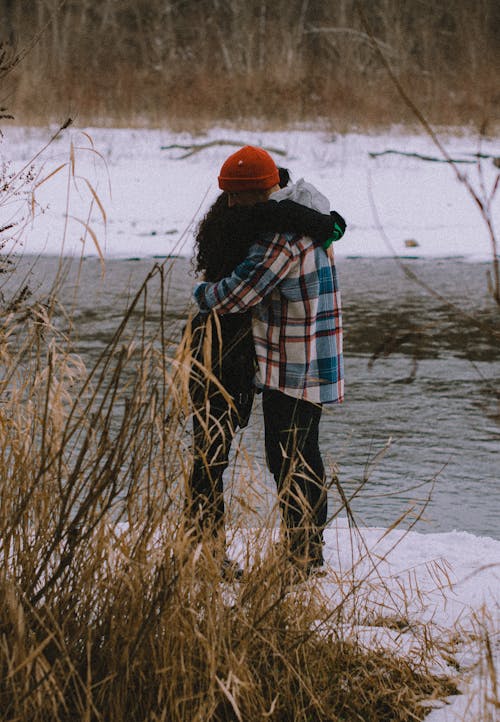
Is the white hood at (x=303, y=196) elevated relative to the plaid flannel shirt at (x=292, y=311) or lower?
elevated

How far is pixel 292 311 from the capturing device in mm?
3504

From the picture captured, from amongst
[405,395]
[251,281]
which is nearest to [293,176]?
[405,395]

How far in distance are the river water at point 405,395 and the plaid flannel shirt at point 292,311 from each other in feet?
0.67

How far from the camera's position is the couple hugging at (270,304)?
3393 millimetres

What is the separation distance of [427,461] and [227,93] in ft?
48.5

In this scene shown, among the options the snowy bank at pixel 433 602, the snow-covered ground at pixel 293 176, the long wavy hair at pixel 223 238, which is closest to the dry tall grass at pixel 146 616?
the snowy bank at pixel 433 602

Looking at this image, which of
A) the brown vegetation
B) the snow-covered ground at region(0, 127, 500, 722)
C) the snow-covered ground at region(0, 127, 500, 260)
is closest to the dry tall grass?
the snow-covered ground at region(0, 127, 500, 722)

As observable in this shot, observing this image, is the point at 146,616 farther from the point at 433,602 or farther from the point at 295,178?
the point at 295,178

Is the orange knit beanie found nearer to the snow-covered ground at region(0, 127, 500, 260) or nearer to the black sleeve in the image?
the black sleeve

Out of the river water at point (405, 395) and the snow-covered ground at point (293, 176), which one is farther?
the snow-covered ground at point (293, 176)

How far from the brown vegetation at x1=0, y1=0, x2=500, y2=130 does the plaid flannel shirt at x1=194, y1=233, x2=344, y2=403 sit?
11.1m

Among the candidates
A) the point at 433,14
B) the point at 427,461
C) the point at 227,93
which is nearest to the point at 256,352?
the point at 427,461

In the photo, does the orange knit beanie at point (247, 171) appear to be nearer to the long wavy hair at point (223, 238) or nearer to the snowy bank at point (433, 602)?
the long wavy hair at point (223, 238)

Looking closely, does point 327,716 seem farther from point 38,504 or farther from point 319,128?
point 319,128
